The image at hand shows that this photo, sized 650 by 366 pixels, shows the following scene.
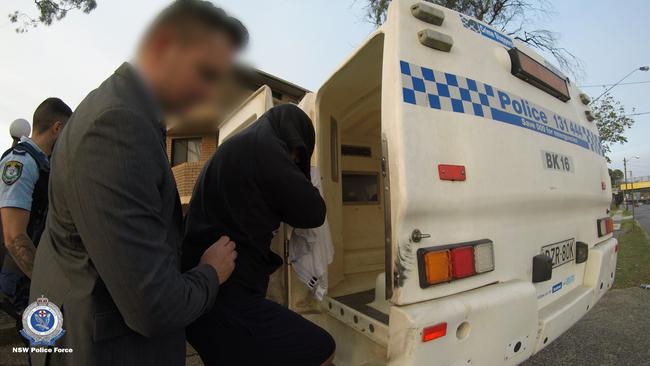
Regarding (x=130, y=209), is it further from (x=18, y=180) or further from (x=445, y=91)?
(x=18, y=180)

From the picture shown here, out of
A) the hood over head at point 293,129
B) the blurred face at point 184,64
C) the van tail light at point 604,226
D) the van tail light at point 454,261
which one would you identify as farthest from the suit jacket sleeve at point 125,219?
the van tail light at point 604,226

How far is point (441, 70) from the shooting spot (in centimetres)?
177

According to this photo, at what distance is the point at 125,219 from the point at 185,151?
703 inches

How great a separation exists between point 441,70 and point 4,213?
2586 mm

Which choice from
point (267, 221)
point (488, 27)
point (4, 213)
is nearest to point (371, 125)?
point (488, 27)

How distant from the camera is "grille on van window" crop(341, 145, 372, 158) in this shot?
12.1ft

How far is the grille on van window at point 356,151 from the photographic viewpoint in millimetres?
3699

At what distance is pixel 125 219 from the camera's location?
87 cm

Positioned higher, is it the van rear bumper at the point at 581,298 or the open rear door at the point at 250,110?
the open rear door at the point at 250,110

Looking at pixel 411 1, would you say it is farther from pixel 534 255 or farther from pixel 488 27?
pixel 534 255

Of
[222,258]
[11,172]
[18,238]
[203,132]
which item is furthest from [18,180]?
[203,132]

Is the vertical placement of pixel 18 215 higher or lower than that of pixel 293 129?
lower

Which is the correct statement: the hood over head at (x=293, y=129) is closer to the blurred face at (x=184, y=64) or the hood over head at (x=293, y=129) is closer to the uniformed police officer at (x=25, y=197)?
the blurred face at (x=184, y=64)

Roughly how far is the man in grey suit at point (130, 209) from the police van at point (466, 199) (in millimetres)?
811
